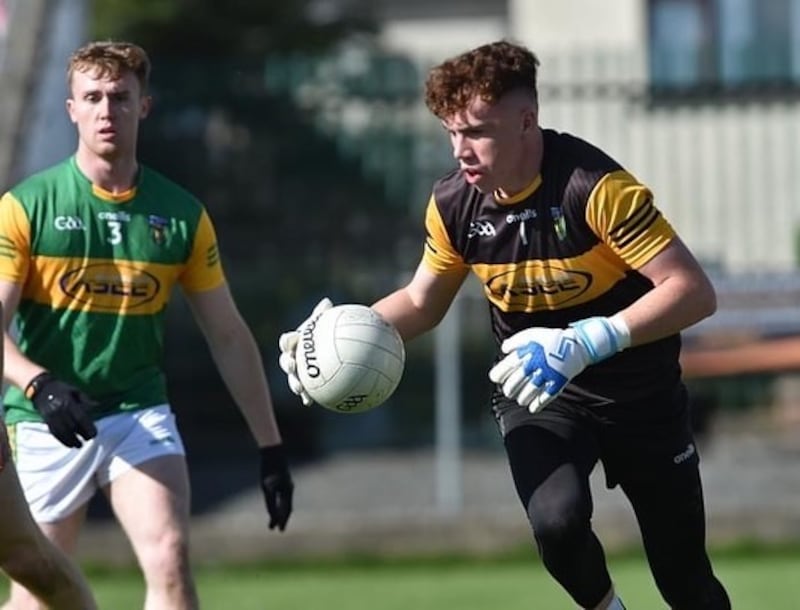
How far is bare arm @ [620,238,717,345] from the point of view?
6988 mm

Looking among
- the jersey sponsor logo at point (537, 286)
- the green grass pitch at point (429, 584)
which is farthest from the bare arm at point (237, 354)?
the green grass pitch at point (429, 584)

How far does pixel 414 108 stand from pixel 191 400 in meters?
2.80

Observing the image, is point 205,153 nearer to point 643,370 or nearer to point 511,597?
point 511,597

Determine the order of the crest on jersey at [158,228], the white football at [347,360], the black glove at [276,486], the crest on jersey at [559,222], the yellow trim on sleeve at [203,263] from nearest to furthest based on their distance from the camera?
1. the crest on jersey at [559,222]
2. the white football at [347,360]
3. the crest on jersey at [158,228]
4. the yellow trim on sleeve at [203,263]
5. the black glove at [276,486]

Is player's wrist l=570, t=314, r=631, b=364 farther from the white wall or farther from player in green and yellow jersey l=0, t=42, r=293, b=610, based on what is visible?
the white wall

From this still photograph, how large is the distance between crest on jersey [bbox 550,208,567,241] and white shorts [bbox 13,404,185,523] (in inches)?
72.9

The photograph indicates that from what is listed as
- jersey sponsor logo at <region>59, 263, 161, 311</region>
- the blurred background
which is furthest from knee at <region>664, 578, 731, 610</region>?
the blurred background

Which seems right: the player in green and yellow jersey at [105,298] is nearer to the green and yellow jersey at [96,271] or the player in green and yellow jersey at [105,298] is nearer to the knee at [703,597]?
the green and yellow jersey at [96,271]

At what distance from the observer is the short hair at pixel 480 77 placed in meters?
7.00

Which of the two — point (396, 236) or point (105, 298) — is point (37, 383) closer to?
point (105, 298)

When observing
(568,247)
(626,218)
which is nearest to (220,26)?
(568,247)

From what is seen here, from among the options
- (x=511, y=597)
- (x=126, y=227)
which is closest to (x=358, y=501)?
(x=511, y=597)

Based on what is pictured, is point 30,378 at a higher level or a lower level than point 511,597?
higher

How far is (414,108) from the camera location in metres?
16.1
